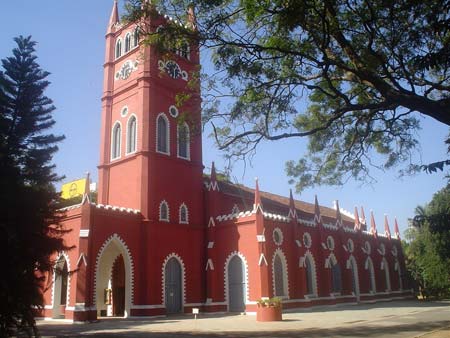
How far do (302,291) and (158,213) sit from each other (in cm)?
1176

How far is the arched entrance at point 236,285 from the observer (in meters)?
29.1

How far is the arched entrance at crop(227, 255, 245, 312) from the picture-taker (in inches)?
1147

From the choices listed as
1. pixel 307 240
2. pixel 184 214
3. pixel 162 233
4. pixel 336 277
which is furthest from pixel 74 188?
pixel 336 277

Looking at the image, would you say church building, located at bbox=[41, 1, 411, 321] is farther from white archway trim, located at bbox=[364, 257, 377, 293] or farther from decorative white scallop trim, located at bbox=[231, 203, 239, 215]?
white archway trim, located at bbox=[364, 257, 377, 293]

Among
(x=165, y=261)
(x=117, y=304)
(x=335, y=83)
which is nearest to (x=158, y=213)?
(x=165, y=261)

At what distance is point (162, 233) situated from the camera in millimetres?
28125

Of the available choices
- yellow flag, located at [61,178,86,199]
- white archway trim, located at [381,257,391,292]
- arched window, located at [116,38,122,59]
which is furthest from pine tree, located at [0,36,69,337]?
white archway trim, located at [381,257,391,292]

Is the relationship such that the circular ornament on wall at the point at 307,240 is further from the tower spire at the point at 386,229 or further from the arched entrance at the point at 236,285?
the tower spire at the point at 386,229

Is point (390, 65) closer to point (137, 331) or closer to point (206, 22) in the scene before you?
point (206, 22)

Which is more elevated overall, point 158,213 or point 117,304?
point 158,213

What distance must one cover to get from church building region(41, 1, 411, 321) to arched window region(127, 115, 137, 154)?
0.07 m

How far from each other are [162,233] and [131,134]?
7467 millimetres

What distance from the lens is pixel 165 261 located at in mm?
27797

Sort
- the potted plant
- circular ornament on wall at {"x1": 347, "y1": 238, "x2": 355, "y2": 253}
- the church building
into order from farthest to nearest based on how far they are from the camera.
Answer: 1. circular ornament on wall at {"x1": 347, "y1": 238, "x2": 355, "y2": 253}
2. the church building
3. the potted plant
